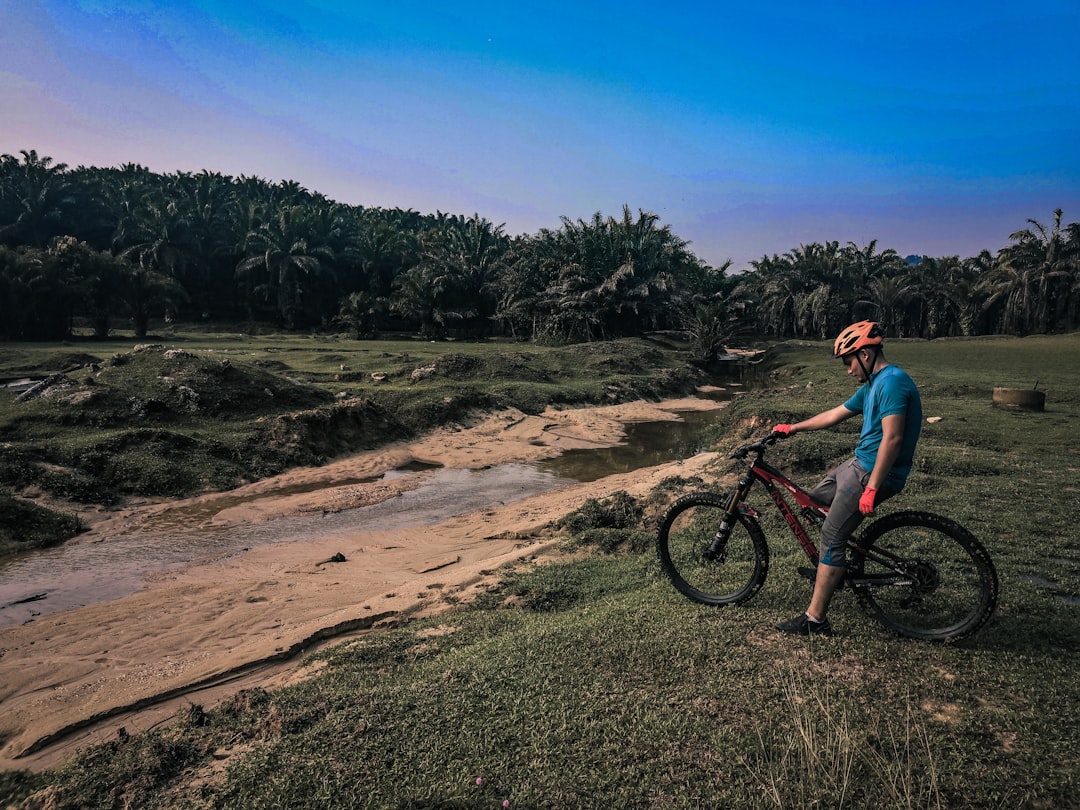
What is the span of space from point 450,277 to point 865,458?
47457 mm

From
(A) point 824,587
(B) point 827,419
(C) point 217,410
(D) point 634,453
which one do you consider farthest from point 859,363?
(C) point 217,410

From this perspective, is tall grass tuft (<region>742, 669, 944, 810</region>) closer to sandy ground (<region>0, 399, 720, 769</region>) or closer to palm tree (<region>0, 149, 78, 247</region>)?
sandy ground (<region>0, 399, 720, 769</region>)

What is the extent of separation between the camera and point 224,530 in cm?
1064

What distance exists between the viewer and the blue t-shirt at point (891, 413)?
169 inches

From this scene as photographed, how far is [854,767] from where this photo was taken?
331 cm

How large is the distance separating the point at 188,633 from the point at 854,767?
6.82 m

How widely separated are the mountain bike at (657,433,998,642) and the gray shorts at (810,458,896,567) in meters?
0.24

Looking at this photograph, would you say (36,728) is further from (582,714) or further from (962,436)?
(962,436)

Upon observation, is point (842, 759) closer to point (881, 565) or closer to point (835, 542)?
point (835, 542)

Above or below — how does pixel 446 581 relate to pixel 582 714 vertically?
below

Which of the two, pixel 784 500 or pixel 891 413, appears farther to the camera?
pixel 784 500

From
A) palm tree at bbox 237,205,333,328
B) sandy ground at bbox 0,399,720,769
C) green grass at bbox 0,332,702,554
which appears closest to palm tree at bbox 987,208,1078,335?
green grass at bbox 0,332,702,554

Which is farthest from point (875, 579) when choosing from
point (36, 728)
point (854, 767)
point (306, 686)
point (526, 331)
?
point (526, 331)

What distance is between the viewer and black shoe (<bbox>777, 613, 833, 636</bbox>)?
4.75 m
